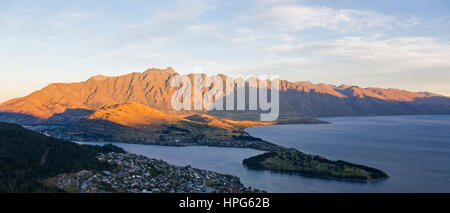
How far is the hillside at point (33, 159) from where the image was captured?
60.7 metres

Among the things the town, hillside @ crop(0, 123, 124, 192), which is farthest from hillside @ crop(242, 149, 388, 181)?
hillside @ crop(0, 123, 124, 192)

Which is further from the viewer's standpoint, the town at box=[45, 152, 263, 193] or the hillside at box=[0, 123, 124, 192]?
the town at box=[45, 152, 263, 193]

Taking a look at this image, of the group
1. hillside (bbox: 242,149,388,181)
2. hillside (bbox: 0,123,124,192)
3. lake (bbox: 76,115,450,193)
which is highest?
hillside (bbox: 0,123,124,192)

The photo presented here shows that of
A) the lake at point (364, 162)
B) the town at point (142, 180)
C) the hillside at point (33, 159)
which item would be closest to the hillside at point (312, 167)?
the lake at point (364, 162)

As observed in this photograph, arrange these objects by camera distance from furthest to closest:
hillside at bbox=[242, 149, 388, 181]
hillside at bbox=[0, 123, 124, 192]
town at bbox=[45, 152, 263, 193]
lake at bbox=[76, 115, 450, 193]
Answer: hillside at bbox=[242, 149, 388, 181] < lake at bbox=[76, 115, 450, 193] < town at bbox=[45, 152, 263, 193] < hillside at bbox=[0, 123, 124, 192]

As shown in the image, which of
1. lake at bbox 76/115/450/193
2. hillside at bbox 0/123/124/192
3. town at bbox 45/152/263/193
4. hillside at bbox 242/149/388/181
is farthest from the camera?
hillside at bbox 242/149/388/181

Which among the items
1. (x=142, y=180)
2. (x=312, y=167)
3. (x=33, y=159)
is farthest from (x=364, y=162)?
(x=33, y=159)

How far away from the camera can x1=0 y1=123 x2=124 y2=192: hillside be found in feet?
199

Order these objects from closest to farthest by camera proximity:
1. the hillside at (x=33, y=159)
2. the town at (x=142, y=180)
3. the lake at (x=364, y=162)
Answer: the hillside at (x=33, y=159) < the town at (x=142, y=180) < the lake at (x=364, y=162)

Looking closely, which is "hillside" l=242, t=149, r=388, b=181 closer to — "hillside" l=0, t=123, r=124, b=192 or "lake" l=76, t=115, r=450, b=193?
"lake" l=76, t=115, r=450, b=193

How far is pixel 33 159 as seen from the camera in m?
74.4

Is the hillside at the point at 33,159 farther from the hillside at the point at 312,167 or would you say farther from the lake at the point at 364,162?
the hillside at the point at 312,167

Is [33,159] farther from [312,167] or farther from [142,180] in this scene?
[312,167]
